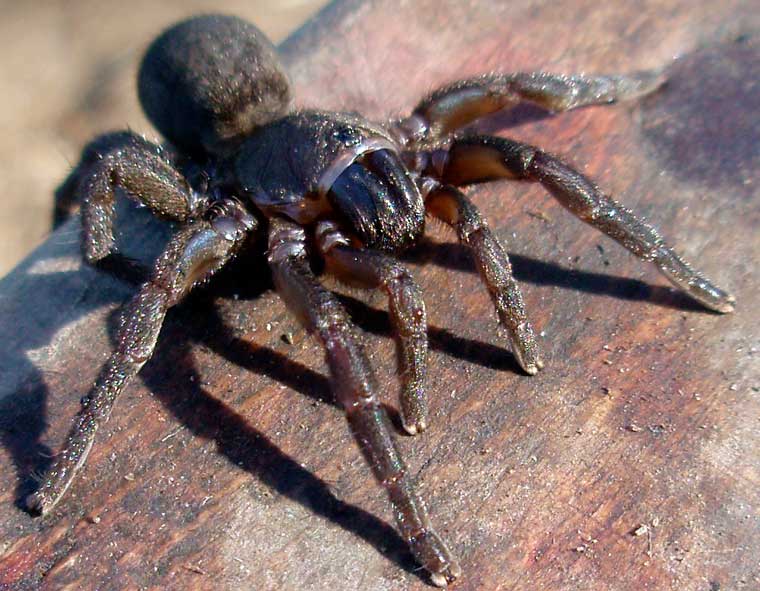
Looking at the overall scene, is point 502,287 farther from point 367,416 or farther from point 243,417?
point 243,417

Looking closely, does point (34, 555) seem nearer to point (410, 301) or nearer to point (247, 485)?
point (247, 485)

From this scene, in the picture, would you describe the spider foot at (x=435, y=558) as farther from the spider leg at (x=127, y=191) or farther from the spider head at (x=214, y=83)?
the spider head at (x=214, y=83)

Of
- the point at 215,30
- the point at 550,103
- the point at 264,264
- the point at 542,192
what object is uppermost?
the point at 215,30

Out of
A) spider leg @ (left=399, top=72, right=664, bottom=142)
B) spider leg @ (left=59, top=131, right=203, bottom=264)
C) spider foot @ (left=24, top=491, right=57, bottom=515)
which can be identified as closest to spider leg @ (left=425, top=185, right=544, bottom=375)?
spider leg @ (left=399, top=72, right=664, bottom=142)

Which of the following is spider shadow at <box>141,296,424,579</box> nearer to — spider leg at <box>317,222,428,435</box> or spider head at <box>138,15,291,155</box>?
spider leg at <box>317,222,428,435</box>

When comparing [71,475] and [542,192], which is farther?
[542,192]

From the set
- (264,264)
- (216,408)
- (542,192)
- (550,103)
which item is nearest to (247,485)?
(216,408)

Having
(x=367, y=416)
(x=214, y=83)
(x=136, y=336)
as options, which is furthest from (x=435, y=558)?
(x=214, y=83)
